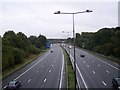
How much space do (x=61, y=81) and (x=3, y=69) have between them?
1543 cm

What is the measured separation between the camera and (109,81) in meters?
35.8

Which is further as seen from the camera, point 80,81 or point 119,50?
point 119,50

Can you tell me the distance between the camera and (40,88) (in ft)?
105

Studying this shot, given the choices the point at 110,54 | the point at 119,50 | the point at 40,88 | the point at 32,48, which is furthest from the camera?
the point at 32,48

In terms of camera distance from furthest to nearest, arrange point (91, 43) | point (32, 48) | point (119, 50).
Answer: point (91, 43) → point (32, 48) → point (119, 50)

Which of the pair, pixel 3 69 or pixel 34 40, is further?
pixel 34 40

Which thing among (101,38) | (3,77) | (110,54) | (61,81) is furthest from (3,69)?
(101,38)

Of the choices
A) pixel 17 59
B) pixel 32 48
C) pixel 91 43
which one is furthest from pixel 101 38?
pixel 17 59

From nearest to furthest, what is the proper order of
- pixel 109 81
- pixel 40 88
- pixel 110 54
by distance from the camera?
pixel 40 88
pixel 109 81
pixel 110 54

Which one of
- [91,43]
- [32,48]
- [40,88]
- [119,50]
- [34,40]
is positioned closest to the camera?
[40,88]

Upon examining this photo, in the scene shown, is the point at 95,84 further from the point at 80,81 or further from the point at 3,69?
the point at 3,69

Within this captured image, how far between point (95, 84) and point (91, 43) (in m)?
76.0

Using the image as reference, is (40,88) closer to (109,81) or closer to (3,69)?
(109,81)

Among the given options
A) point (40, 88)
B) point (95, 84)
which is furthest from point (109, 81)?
point (40, 88)
